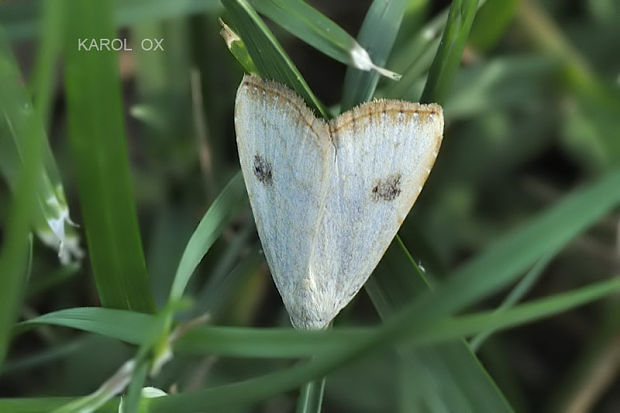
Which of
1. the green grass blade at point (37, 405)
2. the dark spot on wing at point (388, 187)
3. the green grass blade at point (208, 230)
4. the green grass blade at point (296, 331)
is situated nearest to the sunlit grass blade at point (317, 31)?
the dark spot on wing at point (388, 187)

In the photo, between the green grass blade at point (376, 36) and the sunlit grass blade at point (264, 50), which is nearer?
the sunlit grass blade at point (264, 50)

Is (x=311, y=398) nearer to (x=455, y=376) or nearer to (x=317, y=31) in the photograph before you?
(x=455, y=376)

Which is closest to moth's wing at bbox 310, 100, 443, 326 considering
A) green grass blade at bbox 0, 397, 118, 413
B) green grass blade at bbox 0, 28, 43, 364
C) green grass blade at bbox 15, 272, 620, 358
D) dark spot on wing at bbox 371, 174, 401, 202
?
dark spot on wing at bbox 371, 174, 401, 202

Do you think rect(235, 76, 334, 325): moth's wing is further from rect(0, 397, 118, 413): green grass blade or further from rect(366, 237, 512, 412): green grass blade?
rect(0, 397, 118, 413): green grass blade

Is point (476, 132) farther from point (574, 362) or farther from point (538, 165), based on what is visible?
point (574, 362)

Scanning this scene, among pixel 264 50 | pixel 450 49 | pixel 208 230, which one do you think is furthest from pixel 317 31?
pixel 208 230

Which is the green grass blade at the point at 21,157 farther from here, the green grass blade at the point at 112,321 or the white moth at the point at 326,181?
the white moth at the point at 326,181

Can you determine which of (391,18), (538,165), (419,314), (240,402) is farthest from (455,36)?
(538,165)
